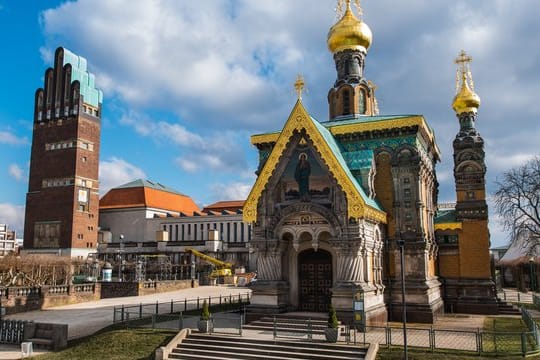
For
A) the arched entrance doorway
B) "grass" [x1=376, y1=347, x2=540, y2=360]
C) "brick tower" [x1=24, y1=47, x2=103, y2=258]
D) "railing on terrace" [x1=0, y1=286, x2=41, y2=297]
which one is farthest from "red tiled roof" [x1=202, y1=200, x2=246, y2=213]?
"grass" [x1=376, y1=347, x2=540, y2=360]

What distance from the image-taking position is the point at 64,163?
7450 cm

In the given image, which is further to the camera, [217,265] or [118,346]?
[217,265]

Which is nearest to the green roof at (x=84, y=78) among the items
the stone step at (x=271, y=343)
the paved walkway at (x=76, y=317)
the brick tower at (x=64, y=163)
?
the brick tower at (x=64, y=163)

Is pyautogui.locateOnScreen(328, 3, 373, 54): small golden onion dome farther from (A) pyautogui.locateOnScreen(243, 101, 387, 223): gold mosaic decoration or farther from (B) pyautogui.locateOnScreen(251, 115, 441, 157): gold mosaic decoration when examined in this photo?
(A) pyautogui.locateOnScreen(243, 101, 387, 223): gold mosaic decoration

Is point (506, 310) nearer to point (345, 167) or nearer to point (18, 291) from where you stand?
point (345, 167)

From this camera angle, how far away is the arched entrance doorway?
22.8 metres

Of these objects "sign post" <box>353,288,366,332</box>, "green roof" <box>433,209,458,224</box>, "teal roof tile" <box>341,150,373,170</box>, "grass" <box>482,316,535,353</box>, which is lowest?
"grass" <box>482,316,535,353</box>

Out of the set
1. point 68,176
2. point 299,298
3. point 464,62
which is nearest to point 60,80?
point 68,176

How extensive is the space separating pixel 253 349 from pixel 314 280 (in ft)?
19.8

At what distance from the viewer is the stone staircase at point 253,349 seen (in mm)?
16797

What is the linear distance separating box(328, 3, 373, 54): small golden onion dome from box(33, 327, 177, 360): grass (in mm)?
20398

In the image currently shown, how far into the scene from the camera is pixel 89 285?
127 ft

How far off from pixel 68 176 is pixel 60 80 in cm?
1579

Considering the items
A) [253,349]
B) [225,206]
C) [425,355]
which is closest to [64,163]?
[225,206]
